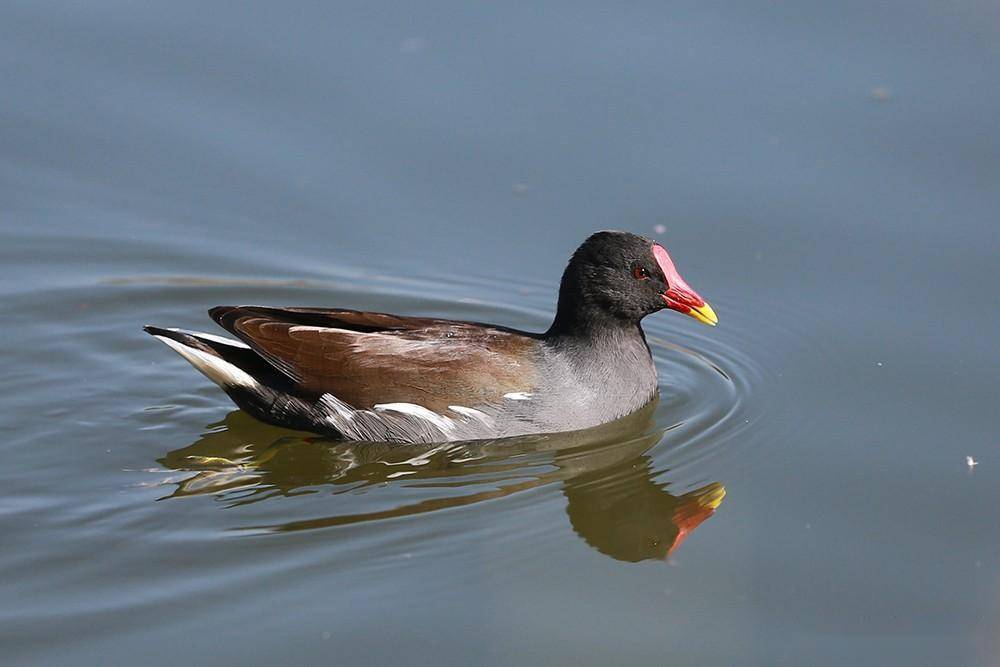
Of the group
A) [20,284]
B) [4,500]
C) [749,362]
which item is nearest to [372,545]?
[4,500]

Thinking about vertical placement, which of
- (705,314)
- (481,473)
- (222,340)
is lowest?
(481,473)

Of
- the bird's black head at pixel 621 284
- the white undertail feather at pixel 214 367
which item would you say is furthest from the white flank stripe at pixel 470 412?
the white undertail feather at pixel 214 367

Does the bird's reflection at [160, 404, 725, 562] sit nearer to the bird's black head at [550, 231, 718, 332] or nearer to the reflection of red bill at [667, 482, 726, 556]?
the reflection of red bill at [667, 482, 726, 556]

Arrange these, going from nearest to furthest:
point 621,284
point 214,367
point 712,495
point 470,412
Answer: point 712,495 < point 470,412 < point 214,367 < point 621,284

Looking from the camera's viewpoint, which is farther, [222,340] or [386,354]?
[222,340]

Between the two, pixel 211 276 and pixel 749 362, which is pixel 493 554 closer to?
pixel 749 362

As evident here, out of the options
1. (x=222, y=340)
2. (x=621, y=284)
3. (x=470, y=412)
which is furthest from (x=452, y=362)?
(x=222, y=340)

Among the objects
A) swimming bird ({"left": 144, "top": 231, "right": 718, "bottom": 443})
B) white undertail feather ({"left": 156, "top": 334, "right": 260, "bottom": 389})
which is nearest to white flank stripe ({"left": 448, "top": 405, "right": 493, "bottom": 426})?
swimming bird ({"left": 144, "top": 231, "right": 718, "bottom": 443})

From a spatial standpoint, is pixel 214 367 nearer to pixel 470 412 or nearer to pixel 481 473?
pixel 470 412

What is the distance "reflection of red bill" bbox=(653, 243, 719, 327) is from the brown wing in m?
0.75

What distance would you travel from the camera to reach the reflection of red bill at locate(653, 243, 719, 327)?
25.7ft

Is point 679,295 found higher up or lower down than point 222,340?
higher up

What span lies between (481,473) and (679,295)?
1.43 m

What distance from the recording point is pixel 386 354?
763cm
